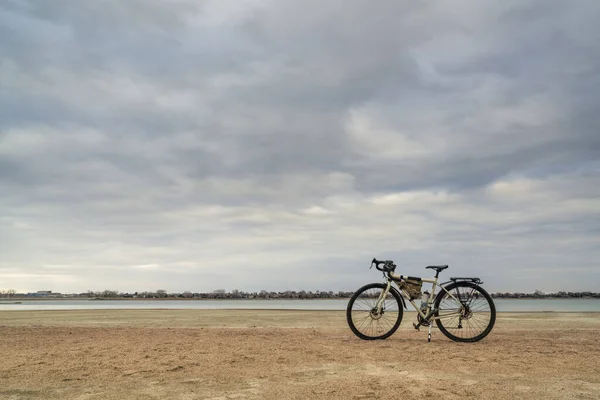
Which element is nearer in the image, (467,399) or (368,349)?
(467,399)

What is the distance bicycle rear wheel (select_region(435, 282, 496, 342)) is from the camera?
10703 millimetres

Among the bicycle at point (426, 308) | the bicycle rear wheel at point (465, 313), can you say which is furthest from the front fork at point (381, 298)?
the bicycle rear wheel at point (465, 313)

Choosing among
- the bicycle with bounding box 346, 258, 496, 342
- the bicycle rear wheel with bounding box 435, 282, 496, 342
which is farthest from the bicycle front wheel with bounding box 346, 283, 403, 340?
the bicycle rear wheel with bounding box 435, 282, 496, 342

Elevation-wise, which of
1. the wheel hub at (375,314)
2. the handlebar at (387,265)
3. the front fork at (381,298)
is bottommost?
the wheel hub at (375,314)

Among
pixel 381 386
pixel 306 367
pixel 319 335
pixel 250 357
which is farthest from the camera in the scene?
pixel 319 335

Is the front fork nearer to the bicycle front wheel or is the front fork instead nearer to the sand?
the bicycle front wheel

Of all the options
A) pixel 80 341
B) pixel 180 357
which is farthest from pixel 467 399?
pixel 80 341

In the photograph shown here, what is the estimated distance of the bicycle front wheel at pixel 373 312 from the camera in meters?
11.1

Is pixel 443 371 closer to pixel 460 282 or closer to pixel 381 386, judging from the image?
pixel 381 386

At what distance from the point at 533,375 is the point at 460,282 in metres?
4.07

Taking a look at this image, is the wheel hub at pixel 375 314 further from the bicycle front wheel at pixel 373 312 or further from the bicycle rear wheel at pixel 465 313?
the bicycle rear wheel at pixel 465 313

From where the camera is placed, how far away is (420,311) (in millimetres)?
11070

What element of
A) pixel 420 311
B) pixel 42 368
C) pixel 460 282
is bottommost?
pixel 42 368

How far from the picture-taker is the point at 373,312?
11062 millimetres
